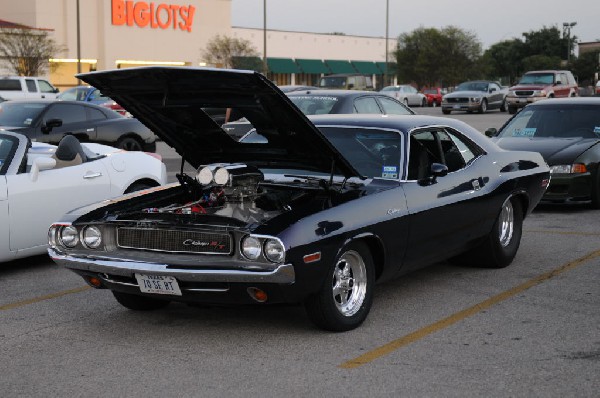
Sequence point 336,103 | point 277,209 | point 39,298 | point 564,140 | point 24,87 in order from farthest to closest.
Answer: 1. point 24,87
2. point 336,103
3. point 564,140
4. point 39,298
5. point 277,209

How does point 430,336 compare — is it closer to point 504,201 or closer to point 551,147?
point 504,201

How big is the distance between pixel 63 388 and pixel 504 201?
14.5 ft

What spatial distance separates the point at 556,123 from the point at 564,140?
620 mm

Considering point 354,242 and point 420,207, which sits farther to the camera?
point 420,207

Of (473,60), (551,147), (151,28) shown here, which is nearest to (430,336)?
(551,147)

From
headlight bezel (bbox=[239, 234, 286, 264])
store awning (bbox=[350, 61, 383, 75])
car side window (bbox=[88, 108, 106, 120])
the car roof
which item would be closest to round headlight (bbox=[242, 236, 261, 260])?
headlight bezel (bbox=[239, 234, 286, 264])

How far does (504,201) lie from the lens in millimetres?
8156

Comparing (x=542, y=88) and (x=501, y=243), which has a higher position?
(x=542, y=88)

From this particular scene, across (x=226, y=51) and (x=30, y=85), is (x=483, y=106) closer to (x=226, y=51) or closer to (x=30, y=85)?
(x=30, y=85)

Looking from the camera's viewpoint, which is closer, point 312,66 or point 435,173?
point 435,173

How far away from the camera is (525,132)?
13289 millimetres

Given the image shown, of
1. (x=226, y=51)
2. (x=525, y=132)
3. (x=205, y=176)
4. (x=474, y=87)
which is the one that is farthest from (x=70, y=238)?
(x=226, y=51)

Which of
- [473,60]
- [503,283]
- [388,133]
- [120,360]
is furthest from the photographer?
[473,60]

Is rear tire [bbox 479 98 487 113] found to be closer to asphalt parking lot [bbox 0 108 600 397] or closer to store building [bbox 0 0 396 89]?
store building [bbox 0 0 396 89]
